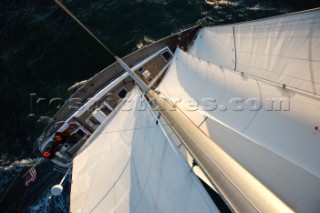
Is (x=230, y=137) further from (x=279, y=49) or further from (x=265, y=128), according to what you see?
(x=279, y=49)

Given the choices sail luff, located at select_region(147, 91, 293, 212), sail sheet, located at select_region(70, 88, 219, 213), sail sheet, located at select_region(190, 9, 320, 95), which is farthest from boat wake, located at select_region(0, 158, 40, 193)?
sail sheet, located at select_region(190, 9, 320, 95)

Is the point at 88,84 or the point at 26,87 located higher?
the point at 26,87

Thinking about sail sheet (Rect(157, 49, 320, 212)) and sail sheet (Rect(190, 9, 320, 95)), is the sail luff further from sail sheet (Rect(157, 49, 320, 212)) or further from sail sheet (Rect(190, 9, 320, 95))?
sail sheet (Rect(190, 9, 320, 95))

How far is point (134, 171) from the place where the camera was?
356 inches

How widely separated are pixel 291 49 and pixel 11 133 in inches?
613

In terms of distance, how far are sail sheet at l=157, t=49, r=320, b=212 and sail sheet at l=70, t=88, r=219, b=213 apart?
1416 mm

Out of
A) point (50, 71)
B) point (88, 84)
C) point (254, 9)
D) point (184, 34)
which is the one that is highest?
point (50, 71)

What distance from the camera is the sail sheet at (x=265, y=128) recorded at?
6.21 metres

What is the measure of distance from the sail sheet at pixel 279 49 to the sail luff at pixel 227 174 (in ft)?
11.8

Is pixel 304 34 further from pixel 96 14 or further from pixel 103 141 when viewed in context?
pixel 96 14

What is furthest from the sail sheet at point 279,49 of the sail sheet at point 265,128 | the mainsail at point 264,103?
the sail sheet at point 265,128

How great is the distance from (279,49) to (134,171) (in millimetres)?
7151

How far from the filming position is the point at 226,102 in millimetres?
8906

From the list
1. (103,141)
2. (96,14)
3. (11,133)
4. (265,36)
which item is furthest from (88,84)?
(265,36)
